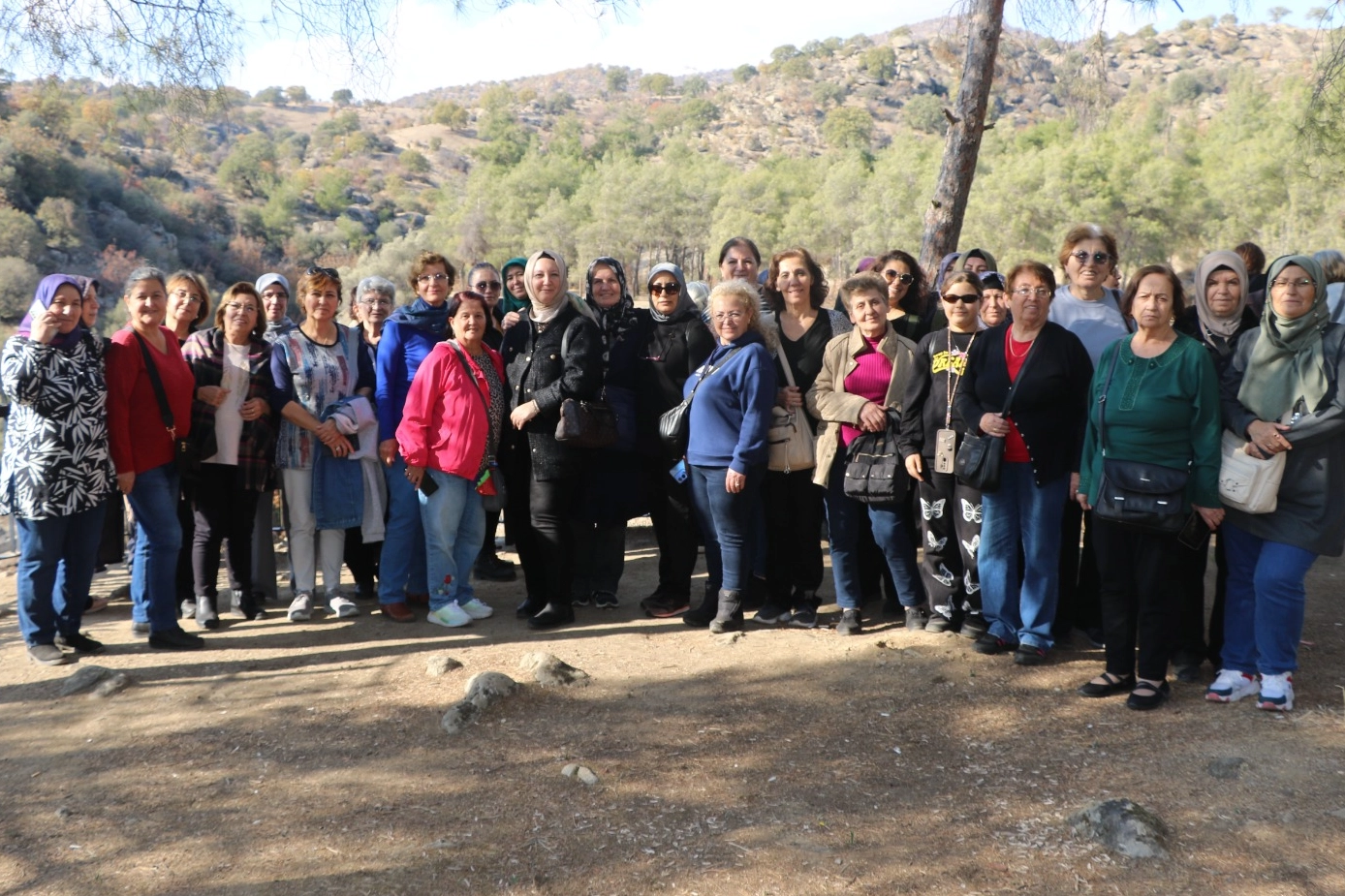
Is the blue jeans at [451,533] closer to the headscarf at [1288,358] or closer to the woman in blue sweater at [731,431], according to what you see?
the woman in blue sweater at [731,431]

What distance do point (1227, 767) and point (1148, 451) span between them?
49.9 inches

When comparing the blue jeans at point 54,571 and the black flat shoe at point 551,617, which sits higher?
the blue jeans at point 54,571

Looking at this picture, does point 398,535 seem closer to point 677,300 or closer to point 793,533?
point 677,300

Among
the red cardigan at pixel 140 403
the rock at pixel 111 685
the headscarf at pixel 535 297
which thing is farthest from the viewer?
the headscarf at pixel 535 297

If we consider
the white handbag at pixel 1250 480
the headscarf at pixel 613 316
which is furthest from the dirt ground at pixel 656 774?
the headscarf at pixel 613 316

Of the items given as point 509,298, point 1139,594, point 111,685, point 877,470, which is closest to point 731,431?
point 877,470

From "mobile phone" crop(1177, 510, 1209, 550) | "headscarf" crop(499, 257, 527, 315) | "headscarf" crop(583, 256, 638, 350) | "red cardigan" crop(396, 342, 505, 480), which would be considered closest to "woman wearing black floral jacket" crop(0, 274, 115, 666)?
"red cardigan" crop(396, 342, 505, 480)

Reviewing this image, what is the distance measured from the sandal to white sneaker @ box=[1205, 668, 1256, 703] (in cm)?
32

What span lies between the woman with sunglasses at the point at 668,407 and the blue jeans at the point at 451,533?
3.23ft

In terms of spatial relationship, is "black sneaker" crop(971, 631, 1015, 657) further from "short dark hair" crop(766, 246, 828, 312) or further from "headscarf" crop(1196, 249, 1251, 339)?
"short dark hair" crop(766, 246, 828, 312)

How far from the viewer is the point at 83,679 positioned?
468cm

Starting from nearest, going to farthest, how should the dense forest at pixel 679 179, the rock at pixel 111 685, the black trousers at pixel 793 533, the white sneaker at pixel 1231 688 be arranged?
the white sneaker at pixel 1231 688
the rock at pixel 111 685
the black trousers at pixel 793 533
the dense forest at pixel 679 179

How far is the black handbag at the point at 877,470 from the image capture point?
16.5ft

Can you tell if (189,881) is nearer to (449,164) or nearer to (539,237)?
(539,237)
